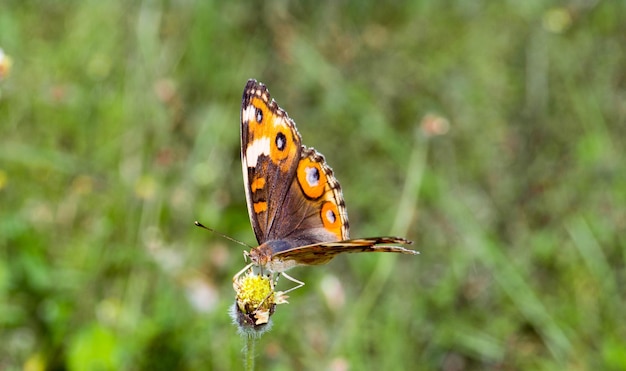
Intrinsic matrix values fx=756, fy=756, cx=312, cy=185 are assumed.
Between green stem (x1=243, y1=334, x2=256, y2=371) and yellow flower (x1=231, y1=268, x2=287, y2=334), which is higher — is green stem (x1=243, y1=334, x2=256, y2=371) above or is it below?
below

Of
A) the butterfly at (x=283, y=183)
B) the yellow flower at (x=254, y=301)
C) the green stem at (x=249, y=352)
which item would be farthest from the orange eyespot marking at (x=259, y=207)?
the green stem at (x=249, y=352)

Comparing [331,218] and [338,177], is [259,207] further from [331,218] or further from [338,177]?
[338,177]

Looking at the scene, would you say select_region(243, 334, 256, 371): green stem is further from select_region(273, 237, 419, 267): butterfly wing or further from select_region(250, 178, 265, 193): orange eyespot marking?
select_region(250, 178, 265, 193): orange eyespot marking

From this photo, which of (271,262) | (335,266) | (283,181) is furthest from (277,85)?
(271,262)

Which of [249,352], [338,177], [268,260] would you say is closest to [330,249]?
[268,260]

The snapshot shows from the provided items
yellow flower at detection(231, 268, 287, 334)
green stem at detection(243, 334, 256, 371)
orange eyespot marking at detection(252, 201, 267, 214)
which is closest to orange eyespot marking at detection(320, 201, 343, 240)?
orange eyespot marking at detection(252, 201, 267, 214)

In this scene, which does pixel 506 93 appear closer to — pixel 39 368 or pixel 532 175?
pixel 532 175
